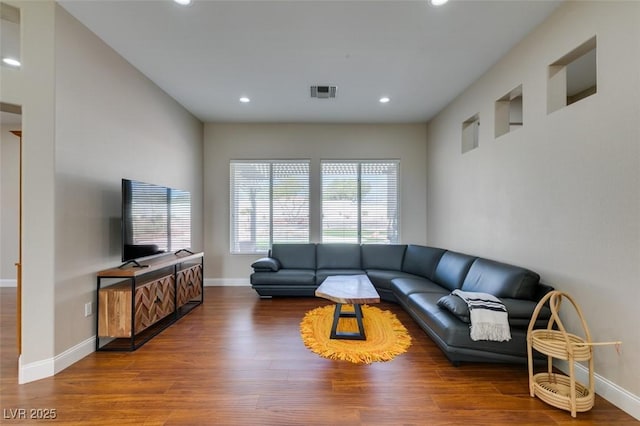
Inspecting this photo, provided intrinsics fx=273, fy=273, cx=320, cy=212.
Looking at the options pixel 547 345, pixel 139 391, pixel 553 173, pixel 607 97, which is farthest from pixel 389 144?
pixel 139 391

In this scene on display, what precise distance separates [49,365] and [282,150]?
4.29 meters

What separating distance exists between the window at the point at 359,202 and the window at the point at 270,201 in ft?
1.44

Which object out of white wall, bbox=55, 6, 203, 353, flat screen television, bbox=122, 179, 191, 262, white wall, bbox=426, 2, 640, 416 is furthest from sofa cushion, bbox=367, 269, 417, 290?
white wall, bbox=55, 6, 203, 353

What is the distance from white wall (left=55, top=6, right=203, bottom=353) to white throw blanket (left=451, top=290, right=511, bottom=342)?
3.57 metres

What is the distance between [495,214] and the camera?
3.28 meters

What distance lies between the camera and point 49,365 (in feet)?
7.54

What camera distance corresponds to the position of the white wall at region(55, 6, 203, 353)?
2391 millimetres

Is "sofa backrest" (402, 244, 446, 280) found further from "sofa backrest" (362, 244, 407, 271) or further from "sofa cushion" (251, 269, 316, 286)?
"sofa cushion" (251, 269, 316, 286)

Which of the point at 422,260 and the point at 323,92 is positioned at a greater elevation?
the point at 323,92

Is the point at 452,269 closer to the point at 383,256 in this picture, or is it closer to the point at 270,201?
the point at 383,256

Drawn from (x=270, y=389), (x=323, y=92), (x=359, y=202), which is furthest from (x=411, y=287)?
(x=323, y=92)

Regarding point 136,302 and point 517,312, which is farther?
point 136,302

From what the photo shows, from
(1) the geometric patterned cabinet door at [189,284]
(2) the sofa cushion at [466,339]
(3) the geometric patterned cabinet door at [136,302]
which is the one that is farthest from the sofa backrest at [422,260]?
(3) the geometric patterned cabinet door at [136,302]

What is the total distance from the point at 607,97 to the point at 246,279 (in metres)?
5.34
